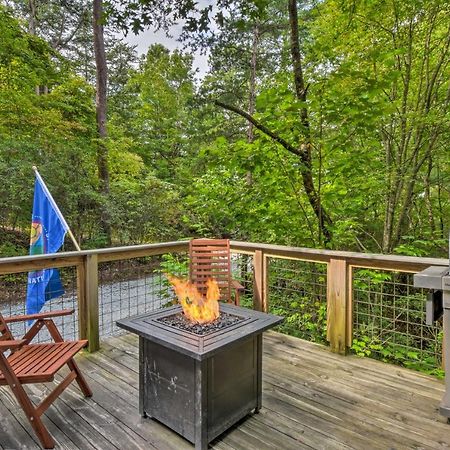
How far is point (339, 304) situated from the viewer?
10.2 feet

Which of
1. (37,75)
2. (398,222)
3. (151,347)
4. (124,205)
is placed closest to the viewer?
(151,347)

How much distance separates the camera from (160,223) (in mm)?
8367

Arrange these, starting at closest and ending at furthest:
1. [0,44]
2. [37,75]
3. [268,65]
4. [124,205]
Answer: [0,44]
[37,75]
[124,205]
[268,65]

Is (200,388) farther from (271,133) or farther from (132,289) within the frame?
(132,289)

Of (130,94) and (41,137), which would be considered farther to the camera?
(130,94)

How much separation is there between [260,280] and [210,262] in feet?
1.87

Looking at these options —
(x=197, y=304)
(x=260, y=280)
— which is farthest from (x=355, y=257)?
(x=197, y=304)

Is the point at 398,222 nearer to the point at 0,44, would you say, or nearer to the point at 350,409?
the point at 350,409

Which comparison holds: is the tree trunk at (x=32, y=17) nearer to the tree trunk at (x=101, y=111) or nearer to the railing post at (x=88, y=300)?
the tree trunk at (x=101, y=111)

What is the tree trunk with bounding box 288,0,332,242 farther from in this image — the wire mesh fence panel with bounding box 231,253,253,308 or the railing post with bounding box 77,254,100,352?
the railing post with bounding box 77,254,100,352

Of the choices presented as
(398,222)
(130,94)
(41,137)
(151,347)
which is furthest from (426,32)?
(130,94)

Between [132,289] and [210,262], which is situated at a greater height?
[210,262]

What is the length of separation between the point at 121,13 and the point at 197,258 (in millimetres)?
2275

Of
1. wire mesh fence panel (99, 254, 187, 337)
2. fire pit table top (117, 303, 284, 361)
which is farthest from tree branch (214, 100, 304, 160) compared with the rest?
fire pit table top (117, 303, 284, 361)
